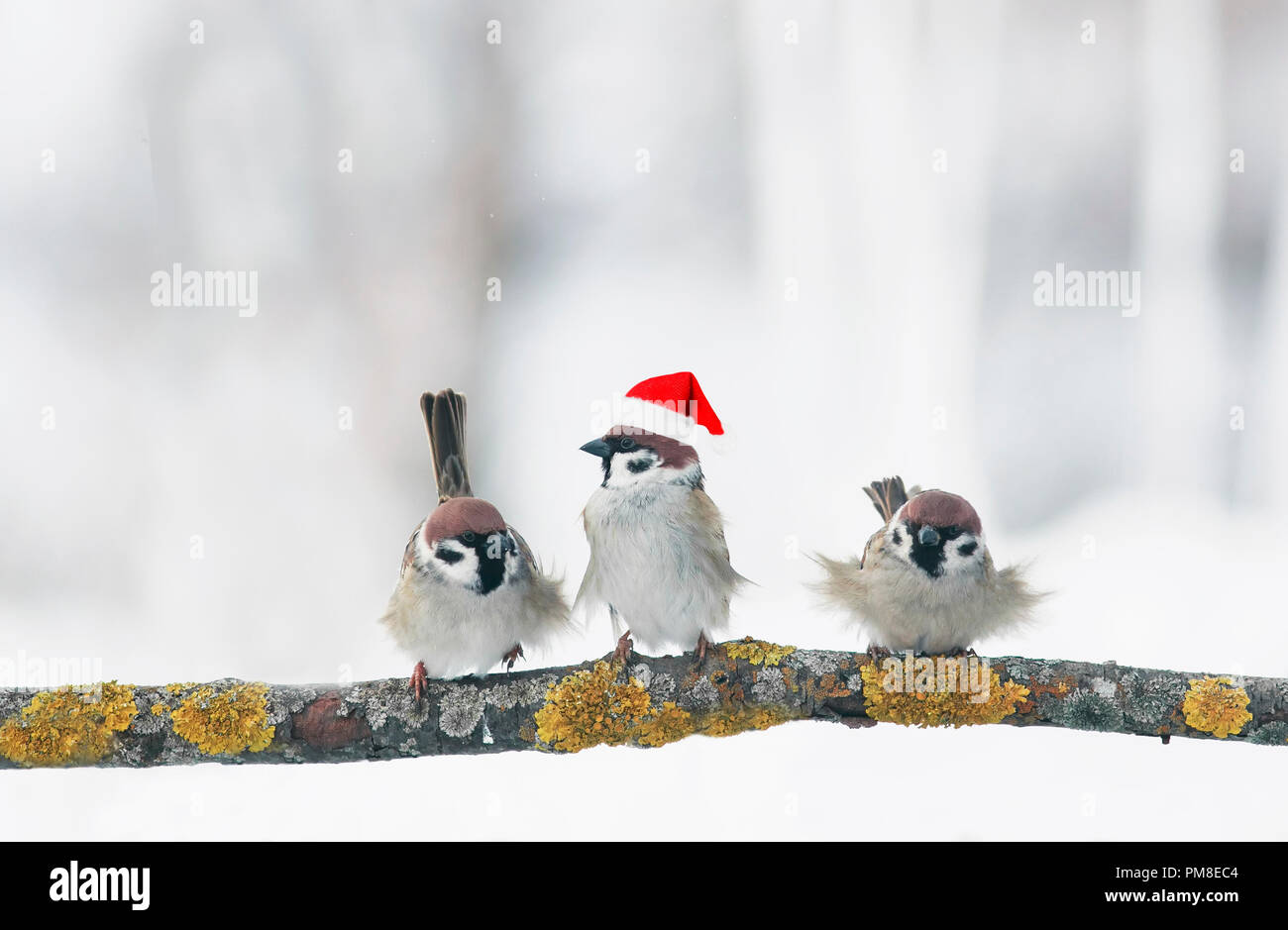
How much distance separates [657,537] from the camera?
221 cm

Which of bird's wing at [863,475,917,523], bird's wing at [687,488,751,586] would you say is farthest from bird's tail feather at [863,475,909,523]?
bird's wing at [687,488,751,586]

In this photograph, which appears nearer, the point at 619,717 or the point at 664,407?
the point at 619,717

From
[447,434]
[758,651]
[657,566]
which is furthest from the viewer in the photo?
[447,434]

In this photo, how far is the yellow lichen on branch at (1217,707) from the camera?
1.99 m

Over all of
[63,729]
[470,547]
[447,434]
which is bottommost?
[63,729]

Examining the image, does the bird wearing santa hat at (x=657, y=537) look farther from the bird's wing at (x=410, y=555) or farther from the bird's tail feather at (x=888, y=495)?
the bird's tail feather at (x=888, y=495)

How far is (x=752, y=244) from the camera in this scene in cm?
321

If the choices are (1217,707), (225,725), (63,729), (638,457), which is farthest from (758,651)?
(63,729)

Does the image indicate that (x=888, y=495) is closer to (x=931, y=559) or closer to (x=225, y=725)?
(x=931, y=559)

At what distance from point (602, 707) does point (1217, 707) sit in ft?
3.86

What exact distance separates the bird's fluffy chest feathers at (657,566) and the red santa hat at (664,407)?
0.45 ft

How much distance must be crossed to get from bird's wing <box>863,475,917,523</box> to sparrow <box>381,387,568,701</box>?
3.07 ft

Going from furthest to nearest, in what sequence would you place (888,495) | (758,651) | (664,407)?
1. (888,495)
2. (664,407)
3. (758,651)

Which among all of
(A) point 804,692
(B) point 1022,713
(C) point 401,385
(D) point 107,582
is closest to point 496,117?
(C) point 401,385
